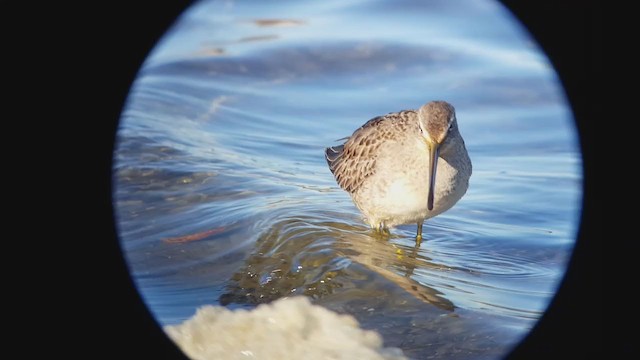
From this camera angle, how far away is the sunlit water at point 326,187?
199 inches

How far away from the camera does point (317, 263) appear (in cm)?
546

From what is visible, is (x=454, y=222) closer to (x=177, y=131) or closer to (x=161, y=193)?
(x=161, y=193)

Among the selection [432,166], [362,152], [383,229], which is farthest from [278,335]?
[362,152]

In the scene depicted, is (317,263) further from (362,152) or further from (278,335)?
(362,152)

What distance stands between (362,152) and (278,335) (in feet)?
6.39

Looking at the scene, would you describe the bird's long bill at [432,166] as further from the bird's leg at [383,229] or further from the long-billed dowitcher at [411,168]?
the bird's leg at [383,229]

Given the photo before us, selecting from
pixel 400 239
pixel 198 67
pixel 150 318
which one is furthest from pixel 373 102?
pixel 150 318

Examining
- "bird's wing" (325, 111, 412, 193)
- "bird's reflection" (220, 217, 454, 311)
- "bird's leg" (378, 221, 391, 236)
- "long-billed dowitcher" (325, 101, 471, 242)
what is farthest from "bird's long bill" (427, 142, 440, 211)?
"bird's leg" (378, 221, 391, 236)

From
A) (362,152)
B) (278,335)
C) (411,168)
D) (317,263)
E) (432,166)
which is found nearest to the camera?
(278,335)

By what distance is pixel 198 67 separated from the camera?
10078 mm

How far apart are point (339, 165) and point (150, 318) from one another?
9.57 feet

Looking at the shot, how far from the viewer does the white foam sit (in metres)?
4.52

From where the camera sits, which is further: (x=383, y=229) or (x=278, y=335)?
(x=383, y=229)

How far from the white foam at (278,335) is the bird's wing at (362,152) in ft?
4.46
